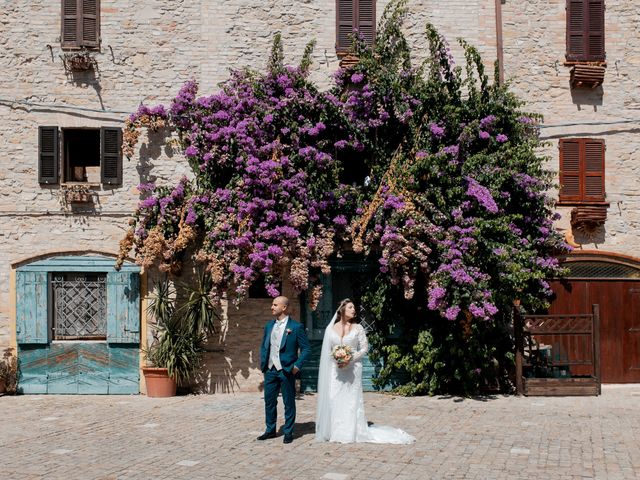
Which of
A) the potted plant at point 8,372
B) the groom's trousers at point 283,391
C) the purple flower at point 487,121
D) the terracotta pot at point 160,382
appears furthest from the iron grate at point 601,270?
the potted plant at point 8,372

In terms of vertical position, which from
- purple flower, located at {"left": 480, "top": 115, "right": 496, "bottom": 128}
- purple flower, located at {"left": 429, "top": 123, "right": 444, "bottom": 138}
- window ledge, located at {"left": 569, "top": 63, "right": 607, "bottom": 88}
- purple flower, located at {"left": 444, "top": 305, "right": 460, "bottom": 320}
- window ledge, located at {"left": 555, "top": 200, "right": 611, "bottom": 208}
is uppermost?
window ledge, located at {"left": 569, "top": 63, "right": 607, "bottom": 88}

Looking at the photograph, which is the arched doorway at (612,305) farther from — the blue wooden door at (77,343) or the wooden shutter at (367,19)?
the blue wooden door at (77,343)

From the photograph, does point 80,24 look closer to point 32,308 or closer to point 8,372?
point 32,308

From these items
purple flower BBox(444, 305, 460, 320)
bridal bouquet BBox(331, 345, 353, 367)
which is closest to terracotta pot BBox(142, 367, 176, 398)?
bridal bouquet BBox(331, 345, 353, 367)

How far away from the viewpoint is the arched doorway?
551 inches

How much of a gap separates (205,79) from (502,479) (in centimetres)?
914

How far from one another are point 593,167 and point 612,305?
2666mm

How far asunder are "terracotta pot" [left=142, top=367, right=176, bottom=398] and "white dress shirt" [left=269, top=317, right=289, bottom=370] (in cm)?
431

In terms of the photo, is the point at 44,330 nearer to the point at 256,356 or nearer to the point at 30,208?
the point at 30,208

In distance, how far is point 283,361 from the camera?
915 cm

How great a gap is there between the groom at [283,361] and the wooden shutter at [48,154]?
21.1ft

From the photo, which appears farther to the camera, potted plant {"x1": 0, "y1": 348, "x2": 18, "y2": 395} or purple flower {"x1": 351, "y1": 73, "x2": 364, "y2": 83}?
potted plant {"x1": 0, "y1": 348, "x2": 18, "y2": 395}

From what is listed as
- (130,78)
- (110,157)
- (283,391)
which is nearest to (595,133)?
(283,391)

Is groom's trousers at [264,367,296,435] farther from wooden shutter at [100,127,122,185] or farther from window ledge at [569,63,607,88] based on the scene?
window ledge at [569,63,607,88]
